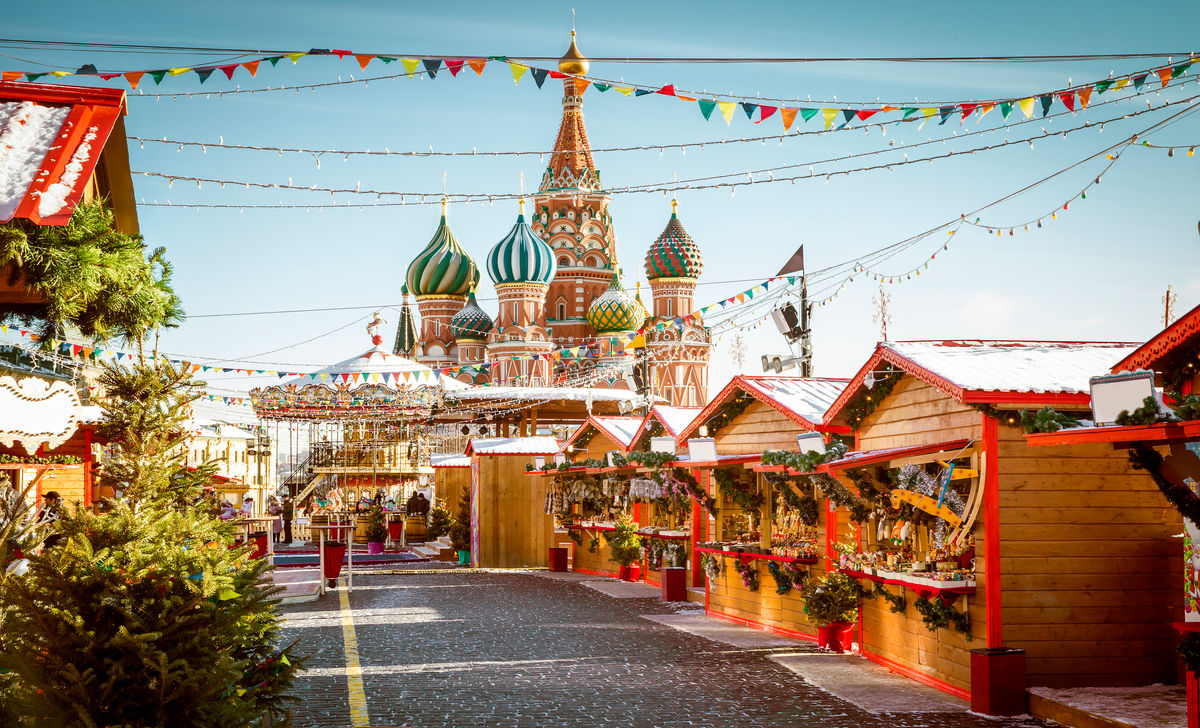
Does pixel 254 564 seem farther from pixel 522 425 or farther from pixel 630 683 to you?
pixel 522 425

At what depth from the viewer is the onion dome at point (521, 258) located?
177ft

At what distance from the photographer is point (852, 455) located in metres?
12.9

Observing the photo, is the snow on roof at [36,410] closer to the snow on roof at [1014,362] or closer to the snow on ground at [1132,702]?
the snow on roof at [1014,362]

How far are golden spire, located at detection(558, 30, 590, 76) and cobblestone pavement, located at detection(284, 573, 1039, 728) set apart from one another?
18.2ft

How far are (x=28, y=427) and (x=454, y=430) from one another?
44.8m

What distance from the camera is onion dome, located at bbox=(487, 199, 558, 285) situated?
54.0 m

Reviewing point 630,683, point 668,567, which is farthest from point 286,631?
point 668,567

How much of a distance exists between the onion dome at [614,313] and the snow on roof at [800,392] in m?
41.6

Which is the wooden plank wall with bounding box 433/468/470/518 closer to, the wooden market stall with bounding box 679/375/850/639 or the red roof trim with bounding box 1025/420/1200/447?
the wooden market stall with bounding box 679/375/850/639

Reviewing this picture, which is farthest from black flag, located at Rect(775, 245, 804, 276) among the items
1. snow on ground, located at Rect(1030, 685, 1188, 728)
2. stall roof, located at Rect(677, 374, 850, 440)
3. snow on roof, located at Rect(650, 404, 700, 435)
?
snow on ground, located at Rect(1030, 685, 1188, 728)

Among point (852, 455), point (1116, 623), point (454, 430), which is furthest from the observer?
point (454, 430)

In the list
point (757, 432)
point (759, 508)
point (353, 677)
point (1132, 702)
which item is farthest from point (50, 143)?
point (759, 508)

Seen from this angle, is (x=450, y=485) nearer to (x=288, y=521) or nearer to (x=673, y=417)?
(x=288, y=521)

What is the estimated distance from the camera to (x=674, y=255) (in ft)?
194
